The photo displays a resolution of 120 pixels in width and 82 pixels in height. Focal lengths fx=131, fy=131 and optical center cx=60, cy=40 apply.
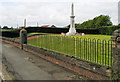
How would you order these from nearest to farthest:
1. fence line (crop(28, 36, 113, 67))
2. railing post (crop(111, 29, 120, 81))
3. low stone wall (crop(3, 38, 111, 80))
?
railing post (crop(111, 29, 120, 81)) < low stone wall (crop(3, 38, 111, 80)) < fence line (crop(28, 36, 113, 67))

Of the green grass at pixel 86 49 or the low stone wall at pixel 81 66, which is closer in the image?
the low stone wall at pixel 81 66

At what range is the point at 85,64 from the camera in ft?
19.8

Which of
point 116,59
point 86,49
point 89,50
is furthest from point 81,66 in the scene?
point 89,50

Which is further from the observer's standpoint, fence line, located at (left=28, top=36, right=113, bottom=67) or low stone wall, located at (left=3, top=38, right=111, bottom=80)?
fence line, located at (left=28, top=36, right=113, bottom=67)

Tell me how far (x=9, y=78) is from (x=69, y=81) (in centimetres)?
250

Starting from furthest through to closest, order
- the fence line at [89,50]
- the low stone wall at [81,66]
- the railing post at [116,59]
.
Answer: the fence line at [89,50]
the low stone wall at [81,66]
the railing post at [116,59]

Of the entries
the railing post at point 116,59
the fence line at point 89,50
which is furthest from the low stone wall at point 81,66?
the fence line at point 89,50

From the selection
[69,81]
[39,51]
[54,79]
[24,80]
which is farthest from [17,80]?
[39,51]

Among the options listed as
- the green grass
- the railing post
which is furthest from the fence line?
the railing post

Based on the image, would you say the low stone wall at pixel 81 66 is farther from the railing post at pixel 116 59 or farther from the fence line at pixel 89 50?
the fence line at pixel 89 50

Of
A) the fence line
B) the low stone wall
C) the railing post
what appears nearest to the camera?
the railing post

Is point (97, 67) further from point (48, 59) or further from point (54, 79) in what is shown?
point (48, 59)

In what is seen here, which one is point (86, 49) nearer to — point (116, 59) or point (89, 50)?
point (116, 59)

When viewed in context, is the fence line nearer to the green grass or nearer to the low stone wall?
the green grass
